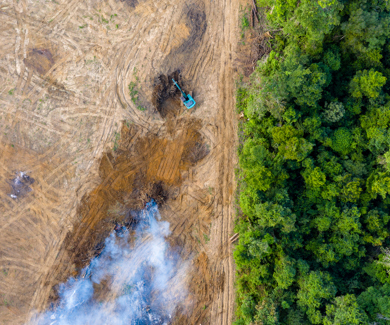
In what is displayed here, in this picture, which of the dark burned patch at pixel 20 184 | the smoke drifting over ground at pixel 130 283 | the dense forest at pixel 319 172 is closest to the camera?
the dense forest at pixel 319 172

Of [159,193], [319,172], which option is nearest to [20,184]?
[159,193]

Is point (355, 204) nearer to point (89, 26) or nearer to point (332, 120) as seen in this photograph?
point (332, 120)

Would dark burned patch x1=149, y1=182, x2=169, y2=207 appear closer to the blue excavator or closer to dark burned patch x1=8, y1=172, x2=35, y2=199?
the blue excavator

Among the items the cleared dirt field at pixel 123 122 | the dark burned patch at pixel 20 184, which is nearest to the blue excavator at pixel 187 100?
the cleared dirt field at pixel 123 122

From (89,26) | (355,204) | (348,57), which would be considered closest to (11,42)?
(89,26)

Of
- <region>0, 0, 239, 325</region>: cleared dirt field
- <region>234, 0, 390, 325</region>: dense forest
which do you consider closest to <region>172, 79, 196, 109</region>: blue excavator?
<region>0, 0, 239, 325</region>: cleared dirt field

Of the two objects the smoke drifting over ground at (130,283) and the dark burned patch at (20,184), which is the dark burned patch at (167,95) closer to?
the smoke drifting over ground at (130,283)
